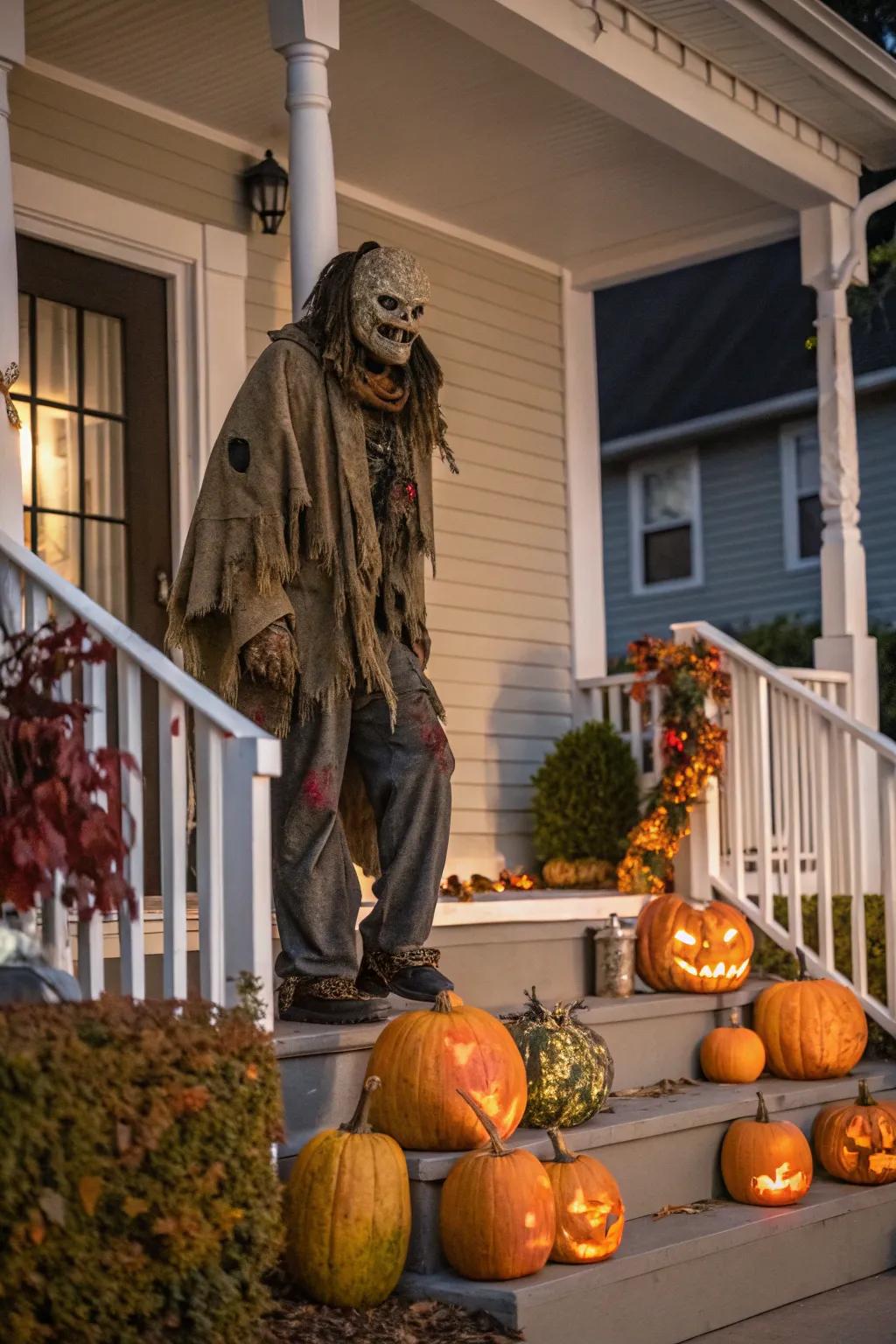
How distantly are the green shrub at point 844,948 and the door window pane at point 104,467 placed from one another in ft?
9.32

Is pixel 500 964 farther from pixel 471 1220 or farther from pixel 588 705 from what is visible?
pixel 588 705

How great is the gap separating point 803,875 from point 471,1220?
11.7 ft

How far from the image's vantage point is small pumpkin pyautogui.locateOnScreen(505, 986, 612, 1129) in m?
4.29

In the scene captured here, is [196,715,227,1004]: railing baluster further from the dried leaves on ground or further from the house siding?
the house siding

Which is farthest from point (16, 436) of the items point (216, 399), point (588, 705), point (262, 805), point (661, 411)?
point (661, 411)

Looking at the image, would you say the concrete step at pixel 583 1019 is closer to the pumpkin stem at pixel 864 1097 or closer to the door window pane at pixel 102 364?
the pumpkin stem at pixel 864 1097

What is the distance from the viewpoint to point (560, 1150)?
400cm

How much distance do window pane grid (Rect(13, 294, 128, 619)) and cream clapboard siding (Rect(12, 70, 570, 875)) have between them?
74 cm

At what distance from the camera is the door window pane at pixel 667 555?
15820 mm

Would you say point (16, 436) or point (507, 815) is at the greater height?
point (16, 436)

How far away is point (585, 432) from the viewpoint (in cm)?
839

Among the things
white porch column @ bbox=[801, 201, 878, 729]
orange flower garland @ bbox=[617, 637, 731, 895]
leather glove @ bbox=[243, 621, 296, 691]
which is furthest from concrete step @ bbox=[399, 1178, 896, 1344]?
white porch column @ bbox=[801, 201, 878, 729]

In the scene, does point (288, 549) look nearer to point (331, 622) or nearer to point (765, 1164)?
point (331, 622)

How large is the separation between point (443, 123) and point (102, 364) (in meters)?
1.65
